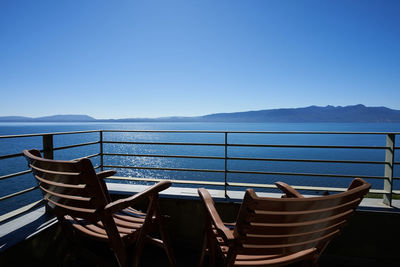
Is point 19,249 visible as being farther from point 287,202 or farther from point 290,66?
point 290,66

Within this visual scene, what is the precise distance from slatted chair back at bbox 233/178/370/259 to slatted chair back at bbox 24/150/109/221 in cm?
72

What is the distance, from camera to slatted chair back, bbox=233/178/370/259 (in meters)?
0.91

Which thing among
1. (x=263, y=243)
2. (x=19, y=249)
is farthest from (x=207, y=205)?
(x=19, y=249)

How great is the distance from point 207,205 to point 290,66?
2549 cm

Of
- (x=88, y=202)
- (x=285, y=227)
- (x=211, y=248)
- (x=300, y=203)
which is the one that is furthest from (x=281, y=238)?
(x=88, y=202)

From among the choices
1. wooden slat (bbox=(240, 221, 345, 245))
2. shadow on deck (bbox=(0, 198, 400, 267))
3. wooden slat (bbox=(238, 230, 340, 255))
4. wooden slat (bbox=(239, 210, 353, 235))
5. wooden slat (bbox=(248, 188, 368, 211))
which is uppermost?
wooden slat (bbox=(248, 188, 368, 211))

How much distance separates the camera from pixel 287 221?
0.99 m

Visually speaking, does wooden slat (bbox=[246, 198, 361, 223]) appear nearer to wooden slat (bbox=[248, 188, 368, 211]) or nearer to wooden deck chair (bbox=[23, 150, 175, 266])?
wooden slat (bbox=[248, 188, 368, 211])

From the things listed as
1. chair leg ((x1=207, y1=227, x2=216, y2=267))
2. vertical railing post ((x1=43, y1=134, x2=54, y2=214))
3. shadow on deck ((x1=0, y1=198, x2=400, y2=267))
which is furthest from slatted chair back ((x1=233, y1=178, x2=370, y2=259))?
vertical railing post ((x1=43, y1=134, x2=54, y2=214))

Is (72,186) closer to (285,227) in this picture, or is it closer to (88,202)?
(88,202)

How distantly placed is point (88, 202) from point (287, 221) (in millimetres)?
1020

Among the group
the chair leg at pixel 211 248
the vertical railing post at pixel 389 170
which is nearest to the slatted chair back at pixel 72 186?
the chair leg at pixel 211 248

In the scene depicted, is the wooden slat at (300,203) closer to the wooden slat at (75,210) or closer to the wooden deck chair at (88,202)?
the wooden deck chair at (88,202)

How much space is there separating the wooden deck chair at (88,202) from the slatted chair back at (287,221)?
0.67 metres
